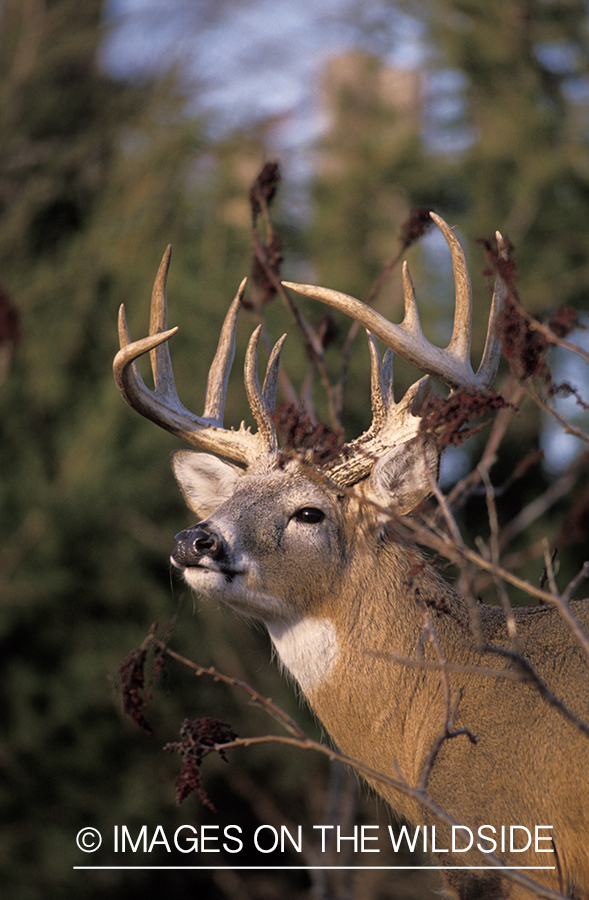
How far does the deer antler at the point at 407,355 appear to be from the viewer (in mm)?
3131

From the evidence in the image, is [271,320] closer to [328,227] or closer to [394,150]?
[328,227]

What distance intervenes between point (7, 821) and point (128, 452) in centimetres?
366

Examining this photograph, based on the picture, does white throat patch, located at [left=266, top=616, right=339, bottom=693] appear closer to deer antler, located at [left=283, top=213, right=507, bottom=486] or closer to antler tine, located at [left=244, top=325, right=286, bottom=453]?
deer antler, located at [left=283, top=213, right=507, bottom=486]

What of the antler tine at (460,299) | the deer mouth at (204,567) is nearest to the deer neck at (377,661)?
the deer mouth at (204,567)

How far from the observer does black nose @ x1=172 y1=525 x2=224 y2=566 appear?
3174 millimetres

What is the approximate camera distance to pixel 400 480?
11.2 feet

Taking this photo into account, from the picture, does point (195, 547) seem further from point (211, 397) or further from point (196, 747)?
point (211, 397)

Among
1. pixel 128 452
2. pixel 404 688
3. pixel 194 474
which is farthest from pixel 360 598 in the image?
pixel 128 452

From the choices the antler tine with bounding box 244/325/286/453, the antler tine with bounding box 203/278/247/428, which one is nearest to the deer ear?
the antler tine with bounding box 244/325/286/453

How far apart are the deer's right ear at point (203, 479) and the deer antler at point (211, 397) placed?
6cm

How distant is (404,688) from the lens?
131 inches

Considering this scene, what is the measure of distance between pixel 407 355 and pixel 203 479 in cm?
113

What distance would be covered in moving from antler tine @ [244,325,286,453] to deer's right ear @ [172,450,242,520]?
198 millimetres

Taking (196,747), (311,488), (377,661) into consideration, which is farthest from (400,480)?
(196,747)
